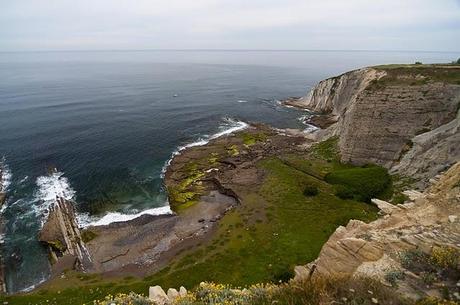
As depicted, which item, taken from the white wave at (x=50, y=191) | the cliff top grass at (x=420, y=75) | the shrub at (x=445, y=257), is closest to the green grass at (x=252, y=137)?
the cliff top grass at (x=420, y=75)

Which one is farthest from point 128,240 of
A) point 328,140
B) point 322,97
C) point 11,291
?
point 322,97

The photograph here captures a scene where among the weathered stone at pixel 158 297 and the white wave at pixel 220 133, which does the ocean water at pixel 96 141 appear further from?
the weathered stone at pixel 158 297

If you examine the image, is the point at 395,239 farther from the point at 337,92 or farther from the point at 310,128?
the point at 337,92

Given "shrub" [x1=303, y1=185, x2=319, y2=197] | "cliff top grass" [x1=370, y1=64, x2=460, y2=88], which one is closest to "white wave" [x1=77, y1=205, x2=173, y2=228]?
"shrub" [x1=303, y1=185, x2=319, y2=197]

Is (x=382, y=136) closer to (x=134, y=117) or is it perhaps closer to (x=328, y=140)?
(x=328, y=140)

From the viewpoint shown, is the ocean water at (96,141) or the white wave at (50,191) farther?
the white wave at (50,191)
